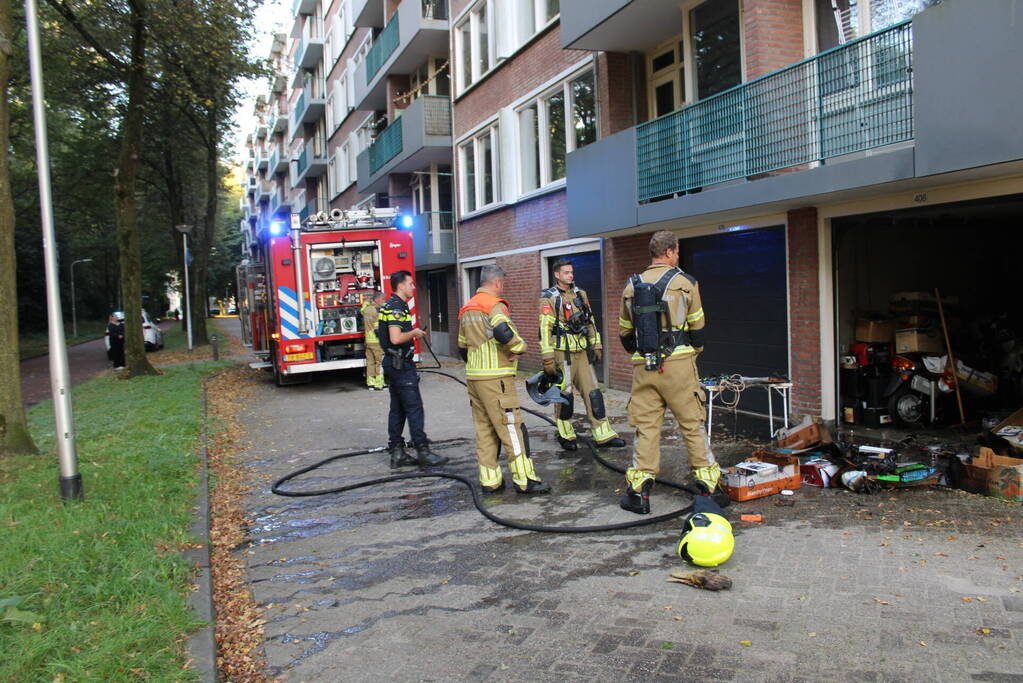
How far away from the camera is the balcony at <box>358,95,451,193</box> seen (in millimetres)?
20875

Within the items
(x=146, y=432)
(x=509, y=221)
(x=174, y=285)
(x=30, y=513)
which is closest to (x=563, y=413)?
(x=30, y=513)

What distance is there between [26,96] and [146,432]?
1974 cm

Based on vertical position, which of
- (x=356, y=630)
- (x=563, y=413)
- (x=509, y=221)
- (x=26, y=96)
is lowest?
(x=356, y=630)

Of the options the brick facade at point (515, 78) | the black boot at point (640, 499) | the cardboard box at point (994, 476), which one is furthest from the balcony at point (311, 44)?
the cardboard box at point (994, 476)

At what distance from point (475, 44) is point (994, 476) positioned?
16431mm

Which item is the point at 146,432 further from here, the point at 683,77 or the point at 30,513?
the point at 683,77

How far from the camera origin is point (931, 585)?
4191 mm

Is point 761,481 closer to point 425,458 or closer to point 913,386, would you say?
point 425,458

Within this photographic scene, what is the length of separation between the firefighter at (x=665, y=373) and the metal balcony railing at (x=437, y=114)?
16274 millimetres

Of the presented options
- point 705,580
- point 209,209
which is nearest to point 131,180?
point 209,209

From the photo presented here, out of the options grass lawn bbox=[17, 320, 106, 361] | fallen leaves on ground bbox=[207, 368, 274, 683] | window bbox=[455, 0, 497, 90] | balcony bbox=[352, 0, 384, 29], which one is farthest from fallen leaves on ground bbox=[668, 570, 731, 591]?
balcony bbox=[352, 0, 384, 29]

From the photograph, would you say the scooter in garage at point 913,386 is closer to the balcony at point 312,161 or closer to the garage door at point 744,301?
the garage door at point 744,301

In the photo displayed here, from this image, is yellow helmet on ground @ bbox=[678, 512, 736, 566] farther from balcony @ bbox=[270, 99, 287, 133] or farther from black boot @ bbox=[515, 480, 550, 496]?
balcony @ bbox=[270, 99, 287, 133]

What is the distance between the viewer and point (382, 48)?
2519cm
